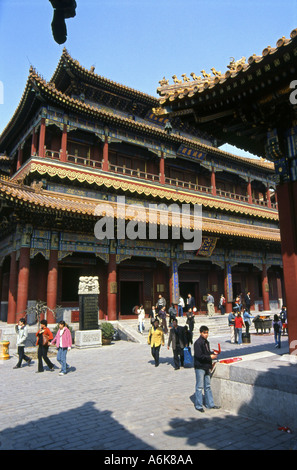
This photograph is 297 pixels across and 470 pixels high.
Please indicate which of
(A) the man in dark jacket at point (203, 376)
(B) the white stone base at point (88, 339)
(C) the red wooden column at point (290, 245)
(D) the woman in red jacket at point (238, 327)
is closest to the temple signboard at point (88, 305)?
(B) the white stone base at point (88, 339)

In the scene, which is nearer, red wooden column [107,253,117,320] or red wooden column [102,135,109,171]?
red wooden column [107,253,117,320]

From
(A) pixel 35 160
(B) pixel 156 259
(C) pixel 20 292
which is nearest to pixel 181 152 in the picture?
(B) pixel 156 259

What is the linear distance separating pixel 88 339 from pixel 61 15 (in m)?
11.9

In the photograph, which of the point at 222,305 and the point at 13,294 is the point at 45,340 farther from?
the point at 222,305

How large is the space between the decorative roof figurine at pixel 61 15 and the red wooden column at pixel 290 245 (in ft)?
16.4

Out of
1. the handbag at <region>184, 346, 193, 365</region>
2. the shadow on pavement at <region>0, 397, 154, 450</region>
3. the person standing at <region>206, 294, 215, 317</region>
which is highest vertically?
the person standing at <region>206, 294, 215, 317</region>

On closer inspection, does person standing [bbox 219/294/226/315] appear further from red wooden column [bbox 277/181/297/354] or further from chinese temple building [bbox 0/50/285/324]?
red wooden column [bbox 277/181/297/354]

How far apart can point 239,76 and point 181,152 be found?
1703 cm

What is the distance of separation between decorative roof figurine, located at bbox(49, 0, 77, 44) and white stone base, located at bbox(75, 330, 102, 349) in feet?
38.2

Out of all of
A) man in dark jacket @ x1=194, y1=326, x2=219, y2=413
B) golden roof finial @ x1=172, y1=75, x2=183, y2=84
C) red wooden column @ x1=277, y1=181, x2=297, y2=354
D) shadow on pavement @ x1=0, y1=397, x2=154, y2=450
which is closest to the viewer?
shadow on pavement @ x1=0, y1=397, x2=154, y2=450

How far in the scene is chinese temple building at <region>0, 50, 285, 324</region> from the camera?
582 inches

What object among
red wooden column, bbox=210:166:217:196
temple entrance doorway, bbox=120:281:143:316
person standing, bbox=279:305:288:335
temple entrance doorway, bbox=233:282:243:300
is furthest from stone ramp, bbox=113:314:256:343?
red wooden column, bbox=210:166:217:196

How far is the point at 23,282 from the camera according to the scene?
13844mm

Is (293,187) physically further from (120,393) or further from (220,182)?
(220,182)
